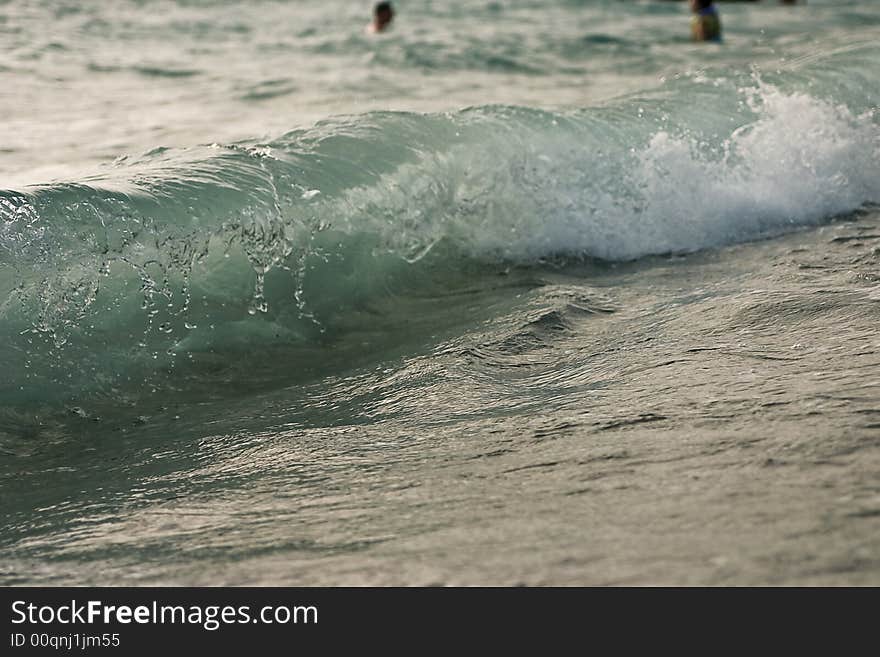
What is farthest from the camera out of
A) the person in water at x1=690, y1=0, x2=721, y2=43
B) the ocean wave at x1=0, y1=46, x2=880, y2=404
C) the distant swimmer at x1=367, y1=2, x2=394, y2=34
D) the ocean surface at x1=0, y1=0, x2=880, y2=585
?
the distant swimmer at x1=367, y1=2, x2=394, y2=34

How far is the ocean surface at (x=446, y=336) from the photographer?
8.65 ft

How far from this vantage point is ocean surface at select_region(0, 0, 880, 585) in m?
2.64

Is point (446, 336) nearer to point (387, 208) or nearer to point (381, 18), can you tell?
point (387, 208)

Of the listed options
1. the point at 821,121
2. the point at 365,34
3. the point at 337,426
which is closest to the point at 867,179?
the point at 821,121

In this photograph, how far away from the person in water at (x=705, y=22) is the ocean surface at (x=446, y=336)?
5.85m

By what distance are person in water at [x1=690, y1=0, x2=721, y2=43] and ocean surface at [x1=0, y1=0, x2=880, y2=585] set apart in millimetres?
5849

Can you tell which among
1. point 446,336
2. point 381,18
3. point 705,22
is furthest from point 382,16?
point 446,336

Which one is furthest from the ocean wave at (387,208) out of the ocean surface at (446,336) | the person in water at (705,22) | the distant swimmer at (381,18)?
the distant swimmer at (381,18)

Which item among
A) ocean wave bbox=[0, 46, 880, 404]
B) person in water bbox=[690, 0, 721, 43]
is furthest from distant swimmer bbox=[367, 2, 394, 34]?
ocean wave bbox=[0, 46, 880, 404]

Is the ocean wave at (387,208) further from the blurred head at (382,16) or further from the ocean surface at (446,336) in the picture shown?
the blurred head at (382,16)

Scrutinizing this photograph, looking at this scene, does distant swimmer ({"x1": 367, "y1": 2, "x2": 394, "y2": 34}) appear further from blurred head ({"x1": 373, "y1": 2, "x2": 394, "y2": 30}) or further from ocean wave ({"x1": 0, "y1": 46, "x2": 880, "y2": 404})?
ocean wave ({"x1": 0, "y1": 46, "x2": 880, "y2": 404})

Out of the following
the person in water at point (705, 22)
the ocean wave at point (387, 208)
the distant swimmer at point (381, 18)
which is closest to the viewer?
the ocean wave at point (387, 208)
